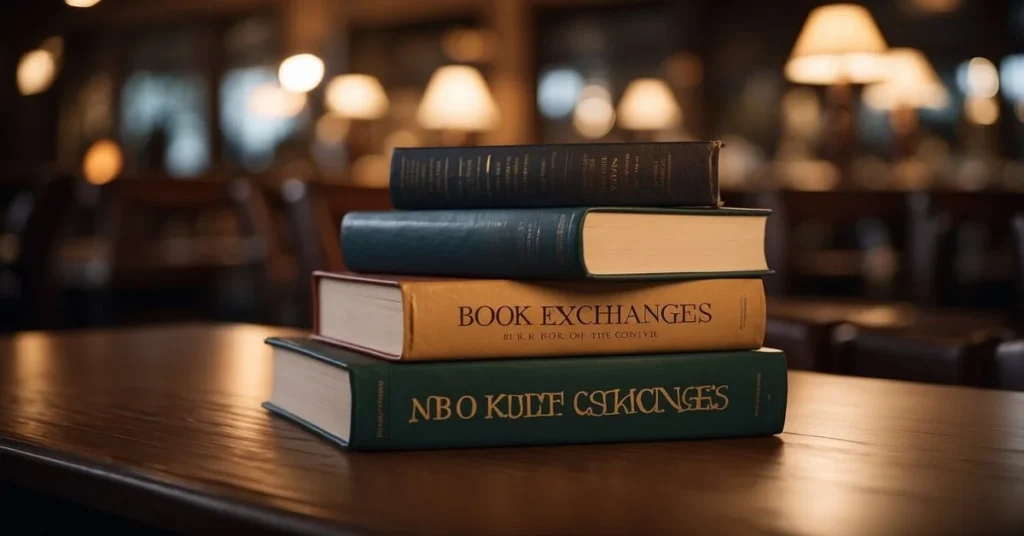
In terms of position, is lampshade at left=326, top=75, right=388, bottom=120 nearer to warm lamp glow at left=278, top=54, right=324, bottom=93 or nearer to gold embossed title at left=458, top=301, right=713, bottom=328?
warm lamp glow at left=278, top=54, right=324, bottom=93

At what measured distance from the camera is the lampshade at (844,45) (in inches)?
152

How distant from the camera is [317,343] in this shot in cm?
70

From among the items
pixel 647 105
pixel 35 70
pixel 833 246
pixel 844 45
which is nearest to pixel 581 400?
pixel 35 70

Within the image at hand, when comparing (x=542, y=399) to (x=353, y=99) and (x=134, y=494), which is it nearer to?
(x=134, y=494)

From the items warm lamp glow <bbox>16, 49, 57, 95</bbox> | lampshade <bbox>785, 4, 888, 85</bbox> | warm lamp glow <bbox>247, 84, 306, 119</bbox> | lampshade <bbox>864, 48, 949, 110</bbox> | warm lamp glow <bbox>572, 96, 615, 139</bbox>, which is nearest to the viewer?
warm lamp glow <bbox>16, 49, 57, 95</bbox>

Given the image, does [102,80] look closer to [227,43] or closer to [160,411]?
[227,43]

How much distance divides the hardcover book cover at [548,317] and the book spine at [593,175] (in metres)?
0.05

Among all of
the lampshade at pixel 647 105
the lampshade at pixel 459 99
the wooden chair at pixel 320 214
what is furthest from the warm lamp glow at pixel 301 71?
the lampshade at pixel 647 105

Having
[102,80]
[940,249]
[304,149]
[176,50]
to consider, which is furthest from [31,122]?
[940,249]

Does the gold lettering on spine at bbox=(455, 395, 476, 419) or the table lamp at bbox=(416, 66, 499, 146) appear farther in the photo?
the table lamp at bbox=(416, 66, 499, 146)

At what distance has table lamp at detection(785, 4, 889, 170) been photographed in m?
3.86

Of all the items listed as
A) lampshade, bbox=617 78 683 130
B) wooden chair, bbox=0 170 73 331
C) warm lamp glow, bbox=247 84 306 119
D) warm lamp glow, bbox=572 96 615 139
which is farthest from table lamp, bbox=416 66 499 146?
warm lamp glow, bbox=247 84 306 119

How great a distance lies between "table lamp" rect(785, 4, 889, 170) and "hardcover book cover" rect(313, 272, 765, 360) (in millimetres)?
3437

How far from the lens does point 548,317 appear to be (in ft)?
2.00
